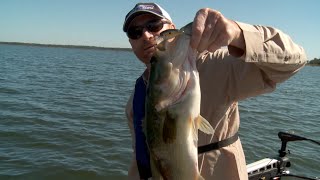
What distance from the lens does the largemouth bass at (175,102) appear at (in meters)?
2.38

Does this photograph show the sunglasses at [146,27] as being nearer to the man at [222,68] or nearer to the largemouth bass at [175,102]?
the man at [222,68]

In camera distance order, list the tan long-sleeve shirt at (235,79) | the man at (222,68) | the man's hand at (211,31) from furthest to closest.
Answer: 1. the tan long-sleeve shirt at (235,79)
2. the man at (222,68)
3. the man's hand at (211,31)

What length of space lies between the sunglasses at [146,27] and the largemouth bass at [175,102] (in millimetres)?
1530

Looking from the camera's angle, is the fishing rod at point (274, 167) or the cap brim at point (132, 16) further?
the fishing rod at point (274, 167)

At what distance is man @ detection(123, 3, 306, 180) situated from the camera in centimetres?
243

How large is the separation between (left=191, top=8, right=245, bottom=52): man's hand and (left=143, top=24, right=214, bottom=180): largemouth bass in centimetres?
7

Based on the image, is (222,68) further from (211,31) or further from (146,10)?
(146,10)

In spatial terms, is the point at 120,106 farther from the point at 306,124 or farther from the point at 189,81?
the point at 189,81

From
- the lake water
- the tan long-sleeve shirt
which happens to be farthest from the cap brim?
the lake water

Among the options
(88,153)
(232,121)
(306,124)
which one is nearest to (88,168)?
(88,153)

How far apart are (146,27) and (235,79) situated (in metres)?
1.43

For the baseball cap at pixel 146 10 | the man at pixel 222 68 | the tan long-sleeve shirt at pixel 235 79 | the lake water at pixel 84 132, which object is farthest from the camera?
the lake water at pixel 84 132

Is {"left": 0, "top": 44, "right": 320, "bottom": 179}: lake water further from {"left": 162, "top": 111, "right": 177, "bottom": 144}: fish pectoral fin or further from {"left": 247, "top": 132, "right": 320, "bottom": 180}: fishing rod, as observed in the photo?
{"left": 162, "top": 111, "right": 177, "bottom": 144}: fish pectoral fin

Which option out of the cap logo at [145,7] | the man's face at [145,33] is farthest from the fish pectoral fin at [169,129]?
the cap logo at [145,7]
